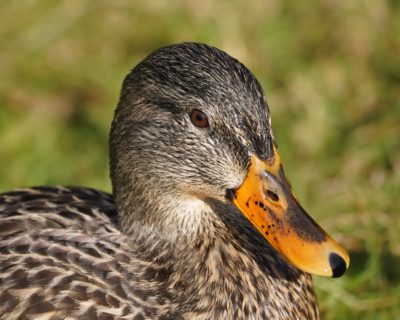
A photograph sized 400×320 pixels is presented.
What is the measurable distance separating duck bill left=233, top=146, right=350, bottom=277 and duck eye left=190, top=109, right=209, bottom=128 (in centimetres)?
18

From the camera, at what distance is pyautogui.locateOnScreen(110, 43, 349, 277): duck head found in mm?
2922

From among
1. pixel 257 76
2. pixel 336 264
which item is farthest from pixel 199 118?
pixel 257 76

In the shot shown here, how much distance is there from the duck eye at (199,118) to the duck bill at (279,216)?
184 mm

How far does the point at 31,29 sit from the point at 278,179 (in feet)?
9.70

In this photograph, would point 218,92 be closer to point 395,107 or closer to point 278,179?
point 278,179

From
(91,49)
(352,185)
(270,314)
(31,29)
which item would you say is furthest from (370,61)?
(270,314)

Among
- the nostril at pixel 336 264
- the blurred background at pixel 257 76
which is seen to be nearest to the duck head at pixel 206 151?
the nostril at pixel 336 264

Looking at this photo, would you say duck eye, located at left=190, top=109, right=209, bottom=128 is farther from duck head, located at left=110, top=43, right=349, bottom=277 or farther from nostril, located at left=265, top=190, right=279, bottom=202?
nostril, located at left=265, top=190, right=279, bottom=202

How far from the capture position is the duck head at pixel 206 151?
2.92 m

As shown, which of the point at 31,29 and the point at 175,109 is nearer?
the point at 175,109

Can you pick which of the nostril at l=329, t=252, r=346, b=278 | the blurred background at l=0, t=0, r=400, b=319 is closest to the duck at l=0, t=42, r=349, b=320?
the nostril at l=329, t=252, r=346, b=278

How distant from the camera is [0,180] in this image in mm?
4684

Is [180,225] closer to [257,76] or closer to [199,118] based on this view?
[199,118]

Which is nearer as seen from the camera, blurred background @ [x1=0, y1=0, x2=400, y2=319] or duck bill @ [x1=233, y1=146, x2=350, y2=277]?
duck bill @ [x1=233, y1=146, x2=350, y2=277]
